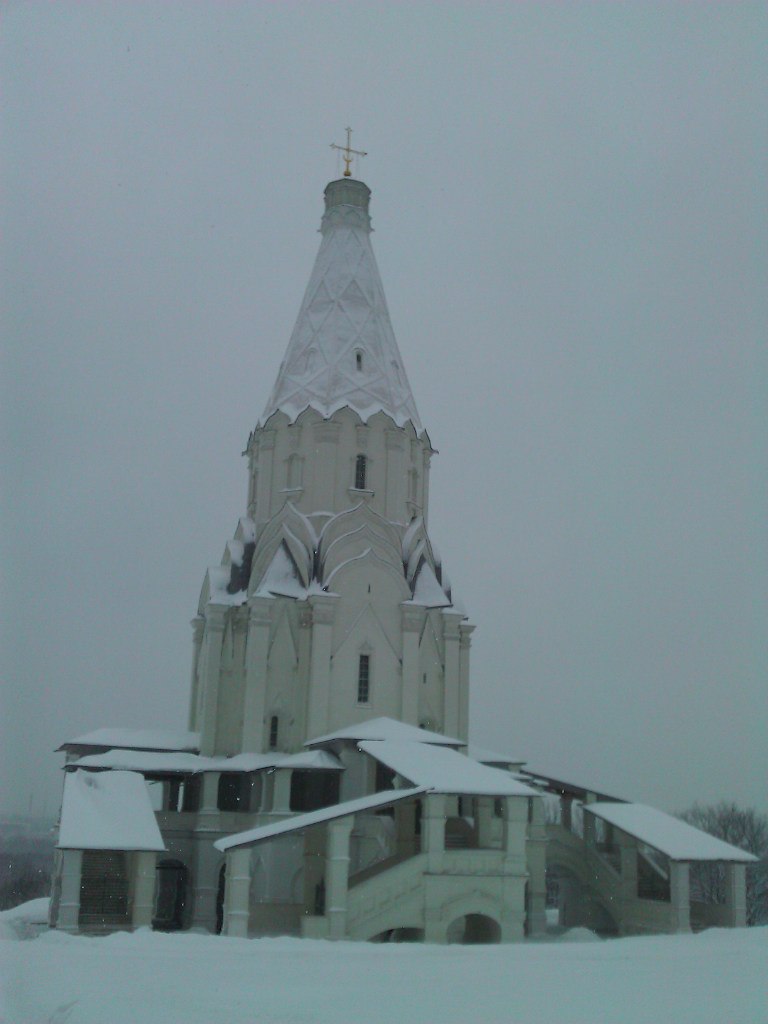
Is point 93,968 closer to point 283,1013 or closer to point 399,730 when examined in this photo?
point 283,1013

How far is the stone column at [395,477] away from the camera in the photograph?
3156cm

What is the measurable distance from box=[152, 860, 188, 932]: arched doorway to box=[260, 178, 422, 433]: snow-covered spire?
13.6 metres

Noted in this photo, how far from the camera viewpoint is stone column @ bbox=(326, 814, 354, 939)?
771 inches

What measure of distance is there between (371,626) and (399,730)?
13.9ft

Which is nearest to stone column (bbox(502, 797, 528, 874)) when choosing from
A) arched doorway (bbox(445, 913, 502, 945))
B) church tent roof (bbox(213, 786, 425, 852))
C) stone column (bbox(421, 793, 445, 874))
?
arched doorway (bbox(445, 913, 502, 945))

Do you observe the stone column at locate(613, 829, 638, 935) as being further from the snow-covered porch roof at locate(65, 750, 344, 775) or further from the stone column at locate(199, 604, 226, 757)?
the stone column at locate(199, 604, 226, 757)

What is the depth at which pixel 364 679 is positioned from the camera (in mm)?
28969

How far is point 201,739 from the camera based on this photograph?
94.2 ft

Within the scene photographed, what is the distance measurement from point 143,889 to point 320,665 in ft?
27.4

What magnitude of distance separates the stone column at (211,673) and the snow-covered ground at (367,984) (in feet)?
39.6

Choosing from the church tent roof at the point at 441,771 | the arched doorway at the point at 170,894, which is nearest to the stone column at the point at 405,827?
the church tent roof at the point at 441,771

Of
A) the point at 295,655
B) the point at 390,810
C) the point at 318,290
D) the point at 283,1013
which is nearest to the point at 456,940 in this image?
the point at 390,810

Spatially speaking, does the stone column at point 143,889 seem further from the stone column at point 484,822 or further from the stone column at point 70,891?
the stone column at point 484,822

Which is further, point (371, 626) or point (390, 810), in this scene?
point (371, 626)
